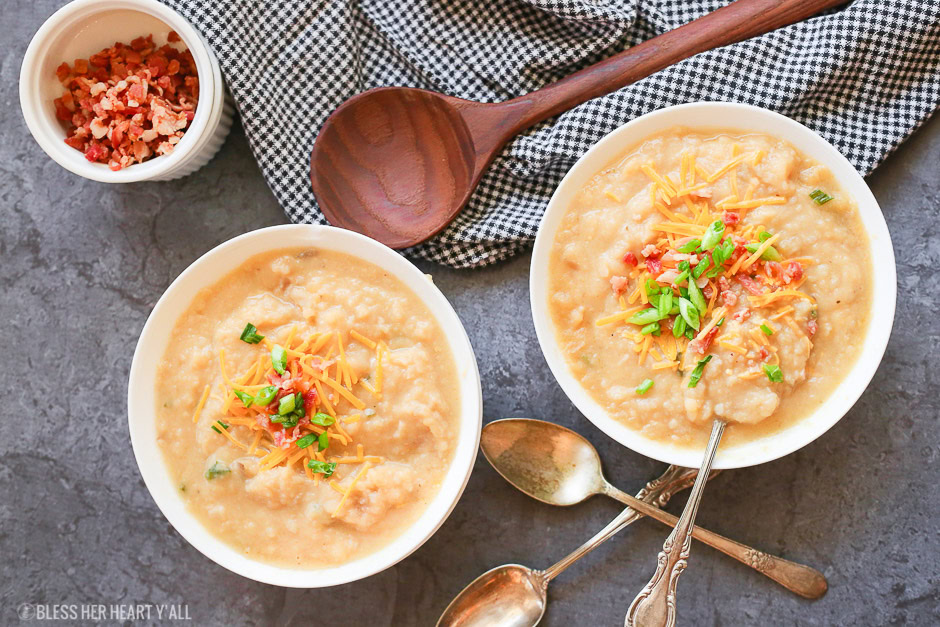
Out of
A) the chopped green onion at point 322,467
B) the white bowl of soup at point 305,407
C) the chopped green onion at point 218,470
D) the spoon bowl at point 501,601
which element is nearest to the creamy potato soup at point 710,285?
the white bowl of soup at point 305,407

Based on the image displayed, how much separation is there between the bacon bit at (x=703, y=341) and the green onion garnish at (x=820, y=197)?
1.68 feet

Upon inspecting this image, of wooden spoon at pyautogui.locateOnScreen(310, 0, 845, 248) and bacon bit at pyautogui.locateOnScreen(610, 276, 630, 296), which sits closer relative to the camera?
bacon bit at pyautogui.locateOnScreen(610, 276, 630, 296)

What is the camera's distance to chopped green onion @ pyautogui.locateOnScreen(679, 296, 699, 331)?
2.30m

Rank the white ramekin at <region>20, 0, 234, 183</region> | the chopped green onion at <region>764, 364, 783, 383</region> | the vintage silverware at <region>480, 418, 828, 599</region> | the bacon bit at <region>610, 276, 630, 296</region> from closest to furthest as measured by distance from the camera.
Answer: the chopped green onion at <region>764, 364, 783, 383</region> → the bacon bit at <region>610, 276, 630, 296</region> → the white ramekin at <region>20, 0, 234, 183</region> → the vintage silverware at <region>480, 418, 828, 599</region>

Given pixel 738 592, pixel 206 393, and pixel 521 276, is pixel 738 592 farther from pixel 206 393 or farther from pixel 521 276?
pixel 206 393

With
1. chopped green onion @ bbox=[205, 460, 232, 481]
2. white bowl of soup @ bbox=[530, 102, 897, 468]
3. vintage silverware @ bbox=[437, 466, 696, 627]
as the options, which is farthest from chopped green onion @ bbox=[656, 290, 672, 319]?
chopped green onion @ bbox=[205, 460, 232, 481]

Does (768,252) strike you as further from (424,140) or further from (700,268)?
(424,140)

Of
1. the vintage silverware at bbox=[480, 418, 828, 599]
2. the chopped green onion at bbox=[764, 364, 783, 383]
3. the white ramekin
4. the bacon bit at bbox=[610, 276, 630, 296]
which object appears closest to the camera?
the chopped green onion at bbox=[764, 364, 783, 383]

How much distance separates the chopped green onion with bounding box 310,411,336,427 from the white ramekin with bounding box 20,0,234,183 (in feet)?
3.22

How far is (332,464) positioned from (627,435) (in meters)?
0.90

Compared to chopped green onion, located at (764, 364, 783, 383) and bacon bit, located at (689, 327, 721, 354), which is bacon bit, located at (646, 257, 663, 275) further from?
chopped green onion, located at (764, 364, 783, 383)

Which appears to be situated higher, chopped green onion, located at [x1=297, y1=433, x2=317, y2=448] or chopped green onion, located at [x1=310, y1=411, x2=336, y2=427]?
chopped green onion, located at [x1=310, y1=411, x2=336, y2=427]

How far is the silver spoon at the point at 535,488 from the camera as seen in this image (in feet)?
8.83

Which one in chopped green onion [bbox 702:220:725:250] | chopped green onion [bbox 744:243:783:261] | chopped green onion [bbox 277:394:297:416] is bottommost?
chopped green onion [bbox 277:394:297:416]
